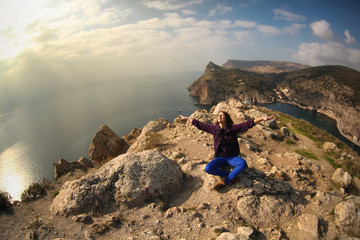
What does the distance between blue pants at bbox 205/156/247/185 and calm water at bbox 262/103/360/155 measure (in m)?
89.9

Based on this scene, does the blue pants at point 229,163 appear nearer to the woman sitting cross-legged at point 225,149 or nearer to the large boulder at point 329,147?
the woman sitting cross-legged at point 225,149

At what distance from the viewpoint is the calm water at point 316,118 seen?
2942 inches

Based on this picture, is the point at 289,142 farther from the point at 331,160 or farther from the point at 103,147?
the point at 103,147

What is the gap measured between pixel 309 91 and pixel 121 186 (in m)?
147

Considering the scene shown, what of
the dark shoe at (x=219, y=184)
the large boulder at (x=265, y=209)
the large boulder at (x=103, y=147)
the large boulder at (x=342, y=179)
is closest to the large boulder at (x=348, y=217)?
the large boulder at (x=265, y=209)

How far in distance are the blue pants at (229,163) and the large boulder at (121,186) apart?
6.21 feet

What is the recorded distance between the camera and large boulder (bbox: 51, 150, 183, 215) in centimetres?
618

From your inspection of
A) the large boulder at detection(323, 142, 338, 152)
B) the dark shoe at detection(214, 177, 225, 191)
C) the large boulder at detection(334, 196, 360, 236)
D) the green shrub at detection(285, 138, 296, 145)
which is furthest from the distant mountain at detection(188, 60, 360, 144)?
the dark shoe at detection(214, 177, 225, 191)

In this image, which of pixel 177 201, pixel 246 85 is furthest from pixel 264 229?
pixel 246 85

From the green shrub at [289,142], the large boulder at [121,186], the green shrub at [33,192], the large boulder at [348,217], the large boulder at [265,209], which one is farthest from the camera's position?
the green shrub at [289,142]

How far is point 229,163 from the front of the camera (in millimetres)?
6199

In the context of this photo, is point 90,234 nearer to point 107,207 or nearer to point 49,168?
point 107,207

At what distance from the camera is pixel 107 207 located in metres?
6.17

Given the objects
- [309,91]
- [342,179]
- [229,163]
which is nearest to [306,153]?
[342,179]
